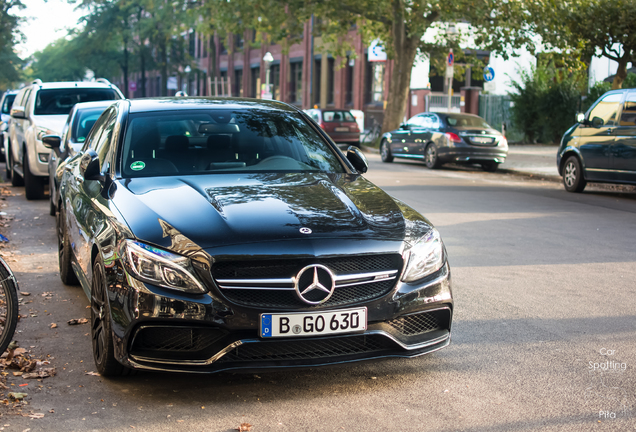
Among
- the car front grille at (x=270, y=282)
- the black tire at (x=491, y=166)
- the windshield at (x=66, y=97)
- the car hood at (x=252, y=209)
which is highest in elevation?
the windshield at (x=66, y=97)

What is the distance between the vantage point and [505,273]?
7543mm

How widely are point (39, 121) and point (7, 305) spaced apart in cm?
1027

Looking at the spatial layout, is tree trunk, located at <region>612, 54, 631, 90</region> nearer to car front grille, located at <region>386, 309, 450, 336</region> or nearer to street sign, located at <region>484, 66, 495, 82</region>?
street sign, located at <region>484, 66, 495, 82</region>

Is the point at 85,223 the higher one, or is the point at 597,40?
the point at 597,40

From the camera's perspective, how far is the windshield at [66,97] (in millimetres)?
14836

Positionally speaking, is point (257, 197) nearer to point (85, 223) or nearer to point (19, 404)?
point (85, 223)

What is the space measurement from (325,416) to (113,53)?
6470 centimetres

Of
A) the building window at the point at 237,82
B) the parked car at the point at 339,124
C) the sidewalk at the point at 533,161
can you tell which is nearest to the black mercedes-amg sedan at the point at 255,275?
the sidewalk at the point at 533,161

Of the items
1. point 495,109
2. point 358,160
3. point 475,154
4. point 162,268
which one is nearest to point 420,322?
point 162,268

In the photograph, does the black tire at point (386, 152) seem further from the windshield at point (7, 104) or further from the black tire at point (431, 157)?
the windshield at point (7, 104)

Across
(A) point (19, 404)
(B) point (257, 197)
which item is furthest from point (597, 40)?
(A) point (19, 404)

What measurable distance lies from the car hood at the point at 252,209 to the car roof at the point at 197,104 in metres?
0.86

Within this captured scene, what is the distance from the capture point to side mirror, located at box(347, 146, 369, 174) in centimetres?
602

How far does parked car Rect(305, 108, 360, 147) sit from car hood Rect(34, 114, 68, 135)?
1855 cm
